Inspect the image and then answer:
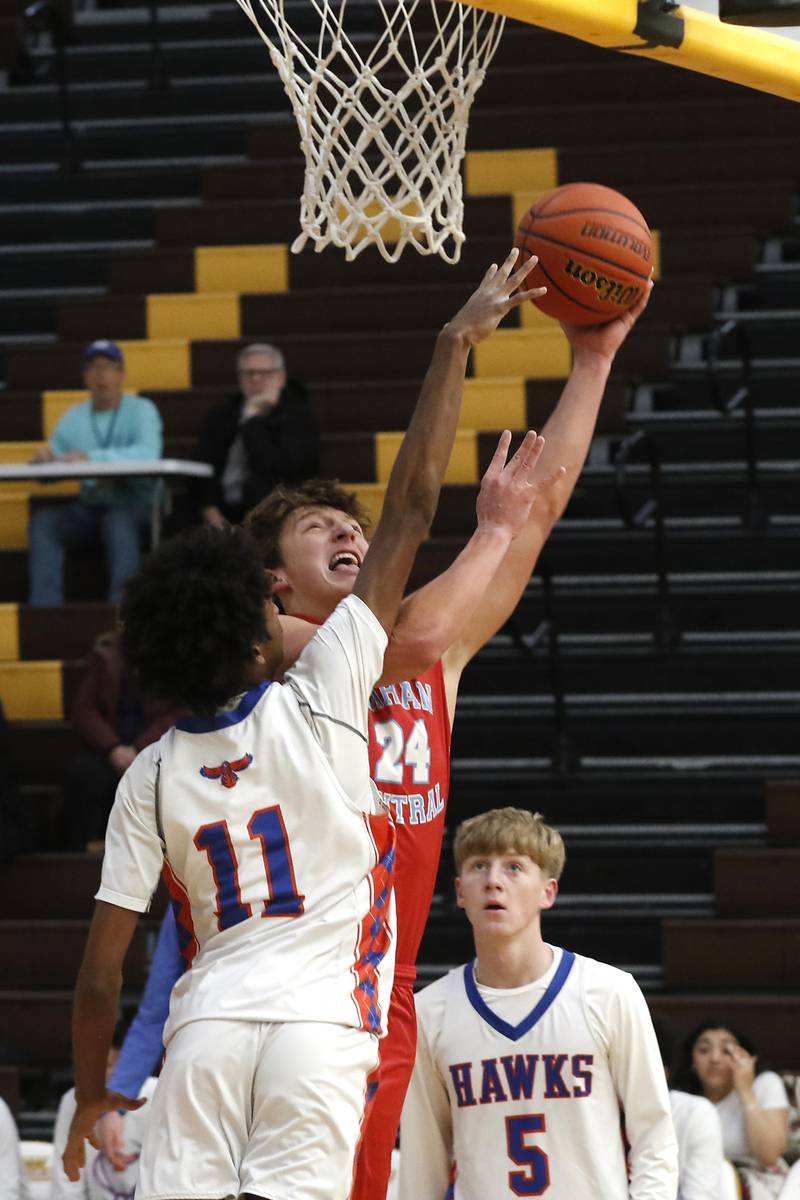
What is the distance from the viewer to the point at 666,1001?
7.27 m

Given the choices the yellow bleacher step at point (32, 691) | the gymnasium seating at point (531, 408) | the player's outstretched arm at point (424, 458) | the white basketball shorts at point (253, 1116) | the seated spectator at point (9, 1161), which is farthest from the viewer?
the yellow bleacher step at point (32, 691)

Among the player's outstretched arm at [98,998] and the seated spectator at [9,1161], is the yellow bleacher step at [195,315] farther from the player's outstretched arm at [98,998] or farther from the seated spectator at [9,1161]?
the player's outstretched arm at [98,998]

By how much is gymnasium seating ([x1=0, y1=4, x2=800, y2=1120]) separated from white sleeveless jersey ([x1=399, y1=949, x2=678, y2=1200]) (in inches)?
119

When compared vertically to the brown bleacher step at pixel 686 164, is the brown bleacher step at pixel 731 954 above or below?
below

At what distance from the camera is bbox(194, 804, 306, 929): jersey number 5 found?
3.17 metres

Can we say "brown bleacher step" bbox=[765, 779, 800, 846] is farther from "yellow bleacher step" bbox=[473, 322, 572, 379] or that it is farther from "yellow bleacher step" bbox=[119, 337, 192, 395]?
"yellow bleacher step" bbox=[119, 337, 192, 395]

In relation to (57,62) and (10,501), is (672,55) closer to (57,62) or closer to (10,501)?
(10,501)

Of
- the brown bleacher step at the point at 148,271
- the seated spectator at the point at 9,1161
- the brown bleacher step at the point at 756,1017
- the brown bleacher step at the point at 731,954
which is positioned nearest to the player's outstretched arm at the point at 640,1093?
the seated spectator at the point at 9,1161

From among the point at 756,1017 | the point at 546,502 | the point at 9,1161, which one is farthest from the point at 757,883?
the point at 546,502

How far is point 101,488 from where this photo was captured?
898cm

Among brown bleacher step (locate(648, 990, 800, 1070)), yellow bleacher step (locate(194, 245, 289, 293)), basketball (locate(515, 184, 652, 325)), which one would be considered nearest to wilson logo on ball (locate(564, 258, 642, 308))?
basketball (locate(515, 184, 652, 325))

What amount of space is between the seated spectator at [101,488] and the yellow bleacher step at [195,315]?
4.15 feet

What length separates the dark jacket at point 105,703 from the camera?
319 inches

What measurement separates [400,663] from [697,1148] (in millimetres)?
2928
